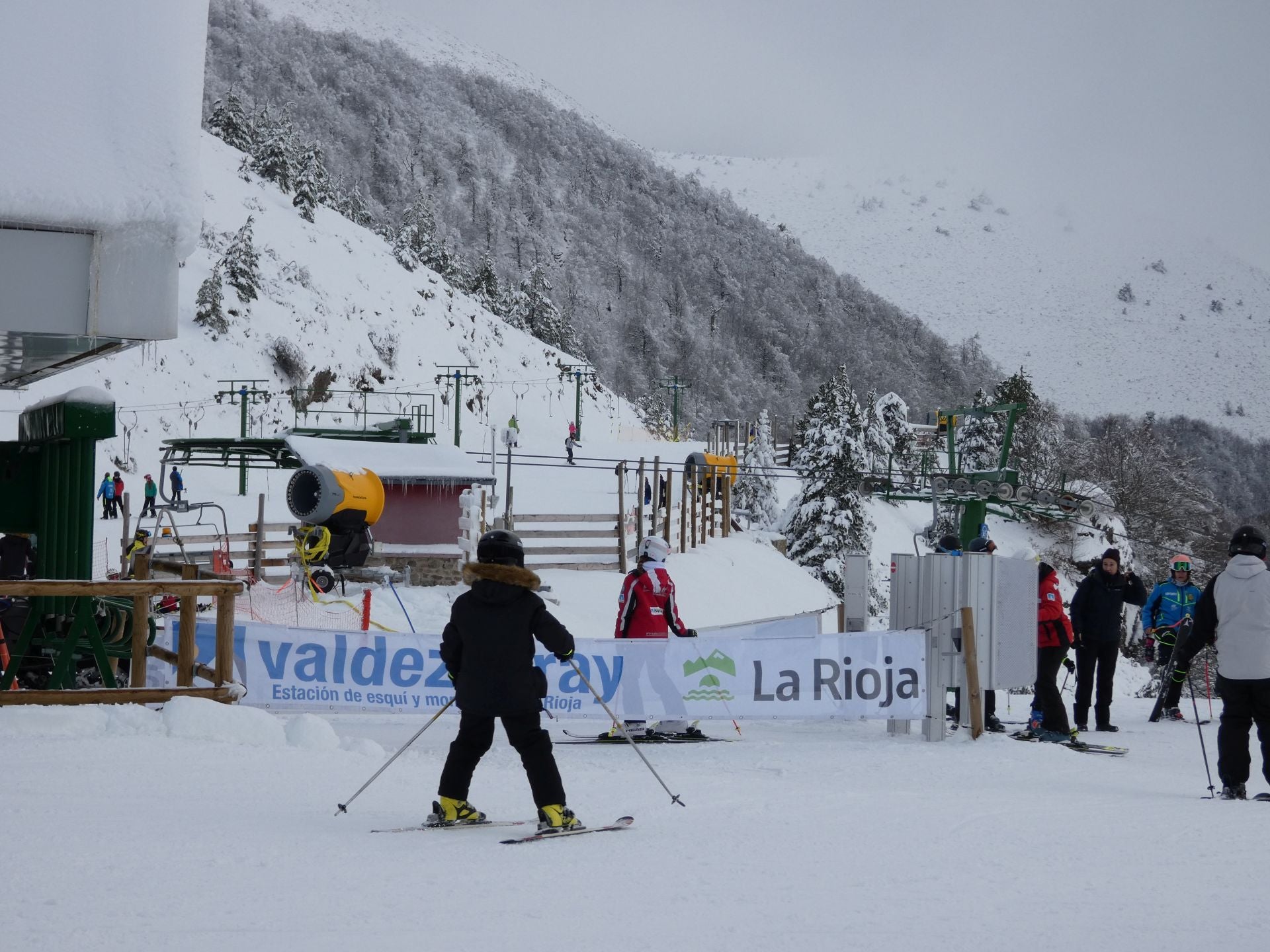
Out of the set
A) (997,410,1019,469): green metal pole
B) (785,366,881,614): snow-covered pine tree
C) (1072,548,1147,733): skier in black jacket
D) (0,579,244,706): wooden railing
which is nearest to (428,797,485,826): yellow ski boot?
(0,579,244,706): wooden railing

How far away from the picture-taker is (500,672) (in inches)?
227

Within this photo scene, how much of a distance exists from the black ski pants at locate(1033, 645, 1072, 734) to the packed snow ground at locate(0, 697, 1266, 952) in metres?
1.23

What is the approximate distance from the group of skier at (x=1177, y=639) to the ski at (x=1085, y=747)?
0.05m

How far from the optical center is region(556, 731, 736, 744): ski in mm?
9445

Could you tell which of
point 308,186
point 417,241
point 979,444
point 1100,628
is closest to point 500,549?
point 1100,628

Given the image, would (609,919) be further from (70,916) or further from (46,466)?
(46,466)

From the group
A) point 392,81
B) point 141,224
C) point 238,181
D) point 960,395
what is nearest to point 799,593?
point 141,224

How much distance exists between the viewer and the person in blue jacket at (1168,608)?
40.4ft

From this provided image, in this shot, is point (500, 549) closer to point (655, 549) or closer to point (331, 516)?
point (655, 549)

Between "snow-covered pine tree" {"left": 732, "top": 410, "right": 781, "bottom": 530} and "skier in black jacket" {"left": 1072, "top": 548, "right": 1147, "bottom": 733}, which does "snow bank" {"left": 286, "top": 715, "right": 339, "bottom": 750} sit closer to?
"skier in black jacket" {"left": 1072, "top": 548, "right": 1147, "bottom": 733}

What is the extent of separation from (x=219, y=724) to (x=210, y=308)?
40254 millimetres

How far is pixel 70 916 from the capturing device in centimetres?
417

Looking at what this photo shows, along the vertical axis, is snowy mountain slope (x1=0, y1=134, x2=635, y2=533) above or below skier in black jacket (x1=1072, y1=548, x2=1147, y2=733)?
above

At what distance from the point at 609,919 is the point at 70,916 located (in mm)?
1847
